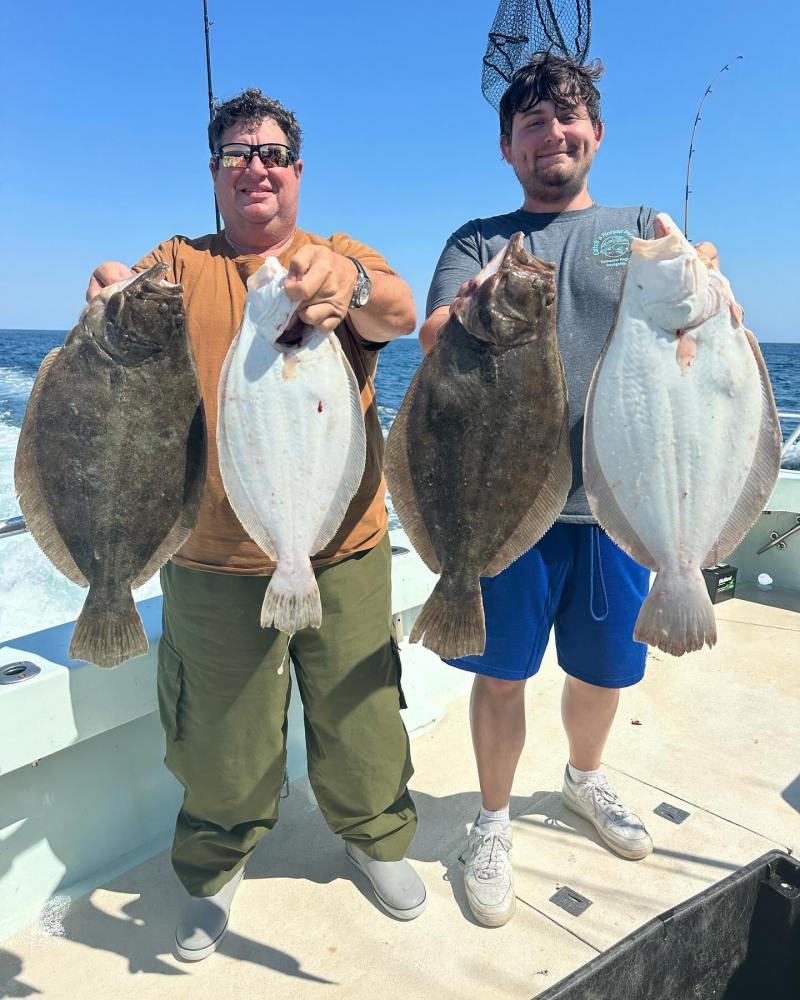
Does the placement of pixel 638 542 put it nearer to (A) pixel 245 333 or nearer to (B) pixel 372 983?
(A) pixel 245 333

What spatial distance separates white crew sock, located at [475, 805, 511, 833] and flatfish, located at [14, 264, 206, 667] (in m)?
1.56

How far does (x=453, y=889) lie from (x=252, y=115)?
2.85 meters

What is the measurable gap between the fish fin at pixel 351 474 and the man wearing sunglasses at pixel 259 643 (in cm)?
36

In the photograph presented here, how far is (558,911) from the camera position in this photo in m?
2.60

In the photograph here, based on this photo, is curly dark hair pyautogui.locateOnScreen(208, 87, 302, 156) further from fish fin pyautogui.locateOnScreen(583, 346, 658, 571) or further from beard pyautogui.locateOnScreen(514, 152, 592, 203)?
fish fin pyautogui.locateOnScreen(583, 346, 658, 571)

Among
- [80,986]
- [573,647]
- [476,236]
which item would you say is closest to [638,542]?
[573,647]

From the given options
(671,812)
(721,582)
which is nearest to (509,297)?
(671,812)

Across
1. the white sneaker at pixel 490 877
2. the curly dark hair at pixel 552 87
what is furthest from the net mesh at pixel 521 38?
the white sneaker at pixel 490 877

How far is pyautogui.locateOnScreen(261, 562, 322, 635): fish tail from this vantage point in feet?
6.24

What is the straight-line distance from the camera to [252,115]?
230 cm

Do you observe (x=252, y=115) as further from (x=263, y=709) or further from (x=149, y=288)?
(x=263, y=709)

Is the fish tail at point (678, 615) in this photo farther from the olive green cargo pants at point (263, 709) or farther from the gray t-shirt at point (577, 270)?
the olive green cargo pants at point (263, 709)

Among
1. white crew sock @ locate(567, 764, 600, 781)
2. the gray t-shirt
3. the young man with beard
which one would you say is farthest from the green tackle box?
the gray t-shirt

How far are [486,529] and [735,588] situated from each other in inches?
180
